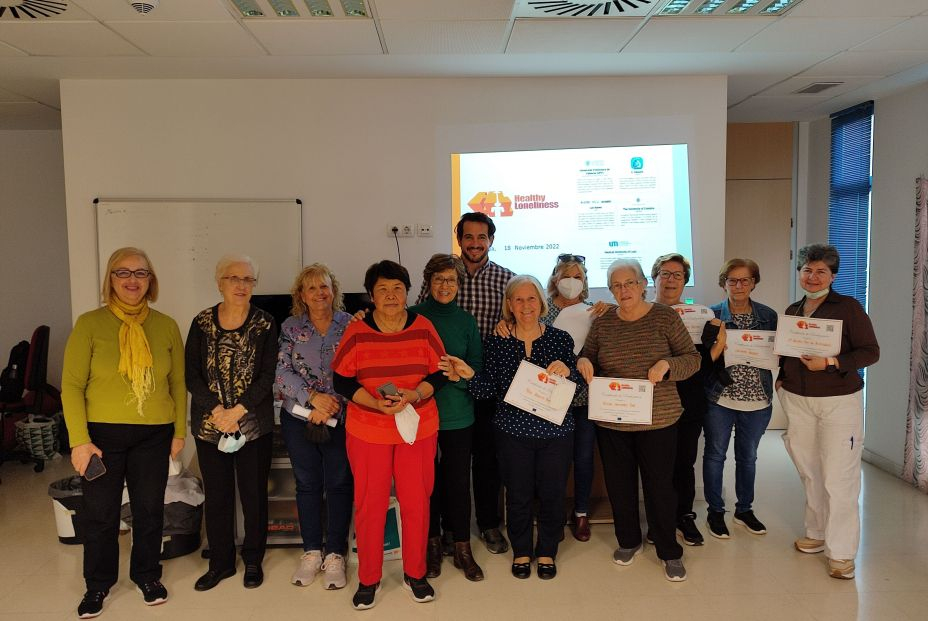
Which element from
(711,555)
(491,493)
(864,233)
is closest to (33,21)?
(491,493)

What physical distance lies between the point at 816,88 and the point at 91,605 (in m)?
5.57

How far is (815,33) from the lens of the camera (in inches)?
144

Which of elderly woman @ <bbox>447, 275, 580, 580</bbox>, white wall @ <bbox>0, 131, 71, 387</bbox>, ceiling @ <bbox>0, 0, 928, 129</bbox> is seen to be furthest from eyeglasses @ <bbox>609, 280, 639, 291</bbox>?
white wall @ <bbox>0, 131, 71, 387</bbox>

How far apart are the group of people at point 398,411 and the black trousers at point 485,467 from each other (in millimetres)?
14

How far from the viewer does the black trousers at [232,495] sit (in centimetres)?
297

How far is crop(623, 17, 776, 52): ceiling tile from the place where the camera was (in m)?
3.47

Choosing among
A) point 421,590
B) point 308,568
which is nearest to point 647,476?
point 421,590

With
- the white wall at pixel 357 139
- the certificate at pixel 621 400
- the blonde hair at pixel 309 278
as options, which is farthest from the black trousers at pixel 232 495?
the white wall at pixel 357 139

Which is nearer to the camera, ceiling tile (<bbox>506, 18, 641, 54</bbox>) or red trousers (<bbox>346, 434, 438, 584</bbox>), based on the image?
red trousers (<bbox>346, 434, 438, 584</bbox>)

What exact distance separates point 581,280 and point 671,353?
0.70 meters

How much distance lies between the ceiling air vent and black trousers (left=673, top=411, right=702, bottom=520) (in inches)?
115

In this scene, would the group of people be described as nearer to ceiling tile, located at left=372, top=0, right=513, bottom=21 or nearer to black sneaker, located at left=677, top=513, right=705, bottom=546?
black sneaker, located at left=677, top=513, right=705, bottom=546

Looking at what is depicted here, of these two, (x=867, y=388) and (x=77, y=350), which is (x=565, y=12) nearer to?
(x=77, y=350)

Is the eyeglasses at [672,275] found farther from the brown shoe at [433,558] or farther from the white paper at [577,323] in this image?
the brown shoe at [433,558]
